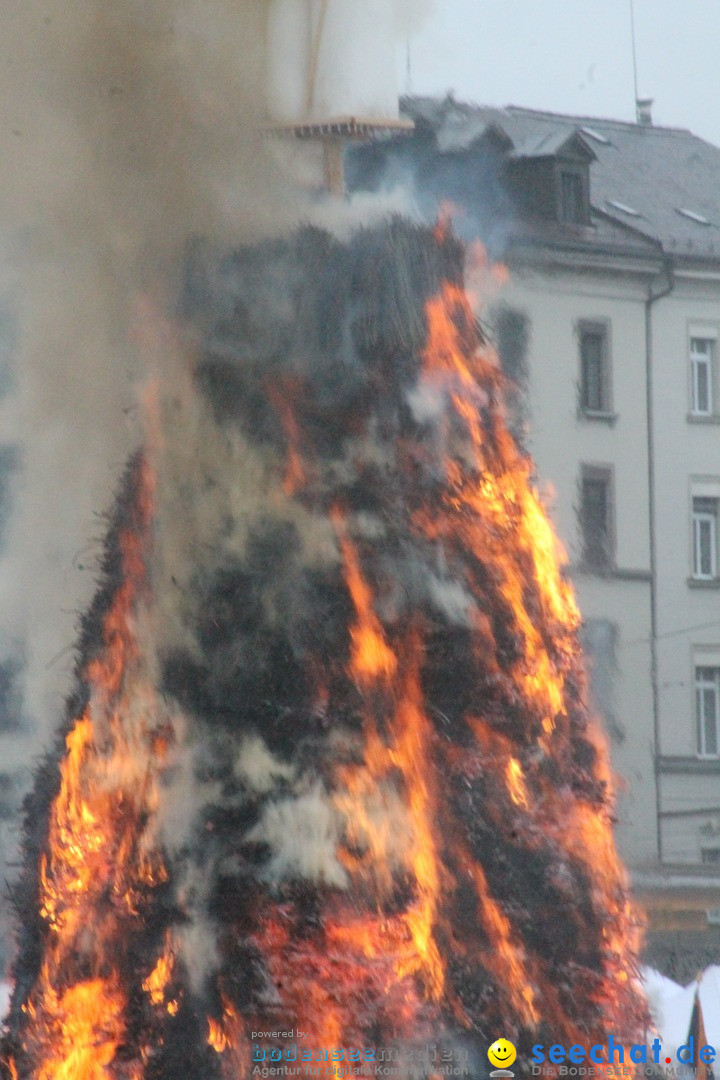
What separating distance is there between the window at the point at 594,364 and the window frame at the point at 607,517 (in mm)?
350

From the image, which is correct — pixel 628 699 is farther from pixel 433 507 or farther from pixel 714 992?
pixel 433 507

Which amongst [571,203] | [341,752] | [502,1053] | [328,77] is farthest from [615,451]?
[502,1053]

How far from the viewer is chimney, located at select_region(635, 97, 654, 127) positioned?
10.7 meters

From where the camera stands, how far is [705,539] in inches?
423

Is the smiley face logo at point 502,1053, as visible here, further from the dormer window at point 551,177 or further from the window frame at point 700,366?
the dormer window at point 551,177

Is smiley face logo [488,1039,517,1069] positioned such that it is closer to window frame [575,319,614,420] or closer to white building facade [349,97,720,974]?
white building facade [349,97,720,974]

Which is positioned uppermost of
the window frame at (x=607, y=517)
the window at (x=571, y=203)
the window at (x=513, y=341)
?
the window at (x=571, y=203)

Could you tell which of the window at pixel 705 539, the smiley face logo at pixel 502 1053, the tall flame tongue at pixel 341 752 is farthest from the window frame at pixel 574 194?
the smiley face logo at pixel 502 1053

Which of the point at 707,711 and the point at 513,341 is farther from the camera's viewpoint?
the point at 707,711

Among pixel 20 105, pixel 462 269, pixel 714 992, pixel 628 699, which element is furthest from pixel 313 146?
pixel 714 992

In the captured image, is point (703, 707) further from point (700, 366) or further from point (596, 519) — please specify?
point (700, 366)

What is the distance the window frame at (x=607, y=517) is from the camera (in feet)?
33.0

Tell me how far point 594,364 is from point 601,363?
0.18 feet

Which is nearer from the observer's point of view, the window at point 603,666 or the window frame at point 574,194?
the window at point 603,666
